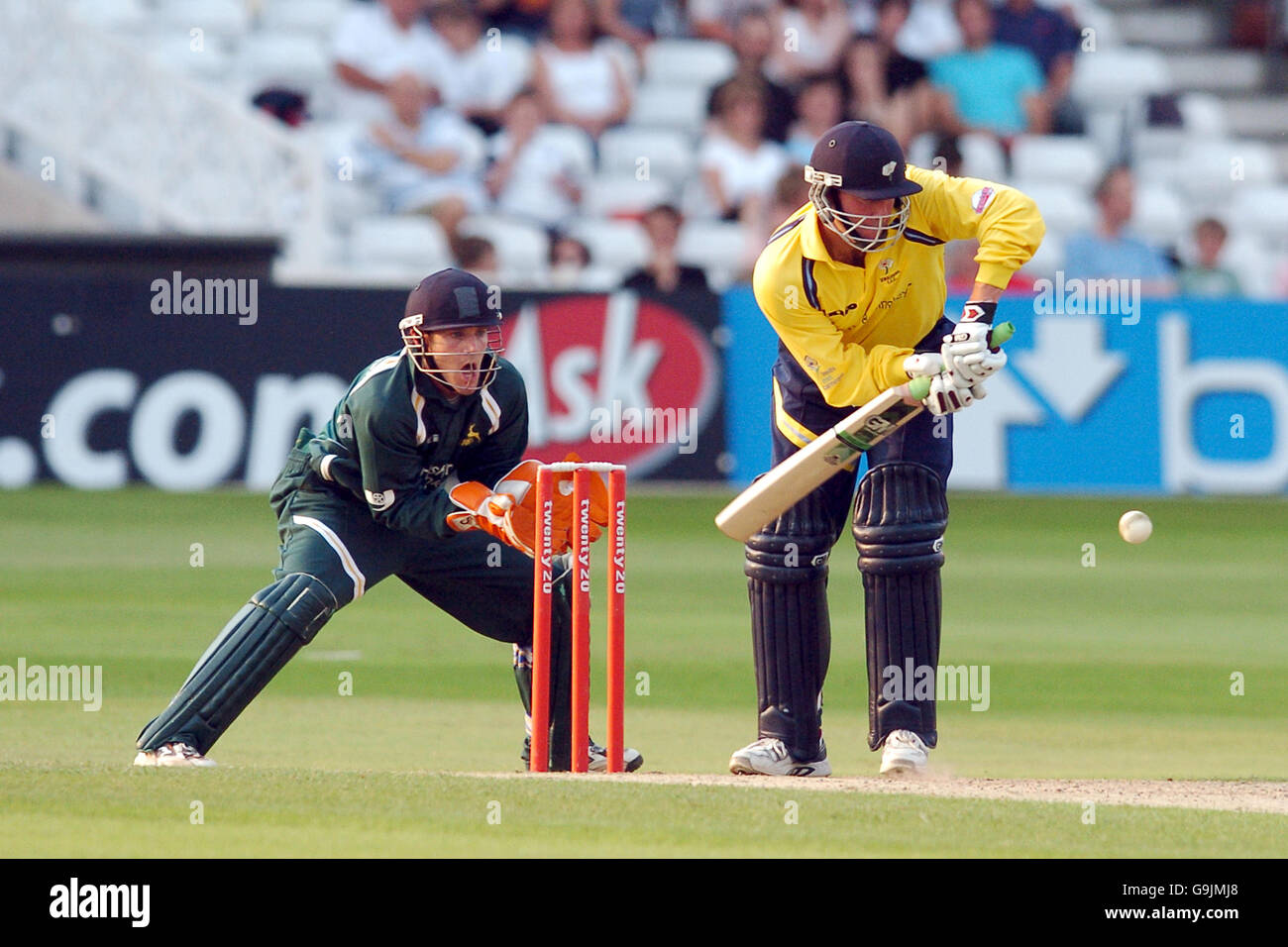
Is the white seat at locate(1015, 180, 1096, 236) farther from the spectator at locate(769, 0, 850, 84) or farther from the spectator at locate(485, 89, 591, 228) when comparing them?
the spectator at locate(485, 89, 591, 228)

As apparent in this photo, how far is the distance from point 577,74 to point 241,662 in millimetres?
11354

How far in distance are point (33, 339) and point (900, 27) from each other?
7.67m

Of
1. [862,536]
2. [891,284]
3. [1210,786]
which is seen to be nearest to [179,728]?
[862,536]

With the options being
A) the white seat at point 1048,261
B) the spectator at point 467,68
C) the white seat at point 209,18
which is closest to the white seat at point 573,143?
the spectator at point 467,68

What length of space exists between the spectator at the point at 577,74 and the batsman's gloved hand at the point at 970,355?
1121 cm

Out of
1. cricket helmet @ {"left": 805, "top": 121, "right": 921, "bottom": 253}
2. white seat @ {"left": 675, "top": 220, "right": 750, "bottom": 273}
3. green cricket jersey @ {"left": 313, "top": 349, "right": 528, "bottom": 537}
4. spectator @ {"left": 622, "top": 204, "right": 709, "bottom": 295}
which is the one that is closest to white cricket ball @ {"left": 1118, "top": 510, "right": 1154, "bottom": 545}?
cricket helmet @ {"left": 805, "top": 121, "right": 921, "bottom": 253}

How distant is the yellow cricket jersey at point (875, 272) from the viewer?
19.8 ft

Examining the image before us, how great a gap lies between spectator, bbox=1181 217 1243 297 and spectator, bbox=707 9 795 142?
128 inches

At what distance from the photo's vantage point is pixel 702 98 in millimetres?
17781

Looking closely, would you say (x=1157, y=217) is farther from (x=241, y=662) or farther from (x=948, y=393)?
(x=241, y=662)

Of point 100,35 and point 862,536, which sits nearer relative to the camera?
point 862,536

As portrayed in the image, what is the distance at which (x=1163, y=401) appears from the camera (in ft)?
45.0

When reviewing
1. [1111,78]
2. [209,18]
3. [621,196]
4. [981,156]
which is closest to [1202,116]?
[1111,78]

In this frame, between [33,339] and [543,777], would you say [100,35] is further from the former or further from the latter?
[543,777]
